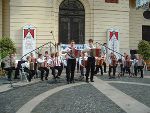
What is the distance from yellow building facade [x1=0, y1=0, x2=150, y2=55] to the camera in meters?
25.1

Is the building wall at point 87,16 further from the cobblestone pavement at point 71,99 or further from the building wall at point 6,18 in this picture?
the cobblestone pavement at point 71,99

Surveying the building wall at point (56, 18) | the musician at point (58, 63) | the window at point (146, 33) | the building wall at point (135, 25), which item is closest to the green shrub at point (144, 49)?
the building wall at point (56, 18)

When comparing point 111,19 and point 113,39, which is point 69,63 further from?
point 111,19

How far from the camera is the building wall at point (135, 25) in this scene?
3002 centimetres

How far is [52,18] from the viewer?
2566 cm

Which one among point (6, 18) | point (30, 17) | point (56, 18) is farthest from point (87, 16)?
point (6, 18)

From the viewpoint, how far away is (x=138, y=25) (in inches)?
1196

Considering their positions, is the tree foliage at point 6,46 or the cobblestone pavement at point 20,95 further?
the tree foliage at point 6,46

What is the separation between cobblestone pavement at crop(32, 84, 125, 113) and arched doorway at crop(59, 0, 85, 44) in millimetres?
13511

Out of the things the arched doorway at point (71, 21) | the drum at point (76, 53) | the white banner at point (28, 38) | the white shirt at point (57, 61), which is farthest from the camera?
the arched doorway at point (71, 21)

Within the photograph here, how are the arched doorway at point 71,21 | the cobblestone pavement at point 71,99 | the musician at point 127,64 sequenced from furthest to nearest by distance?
the arched doorway at point 71,21
the musician at point 127,64
the cobblestone pavement at point 71,99

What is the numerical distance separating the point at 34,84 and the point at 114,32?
1206 cm

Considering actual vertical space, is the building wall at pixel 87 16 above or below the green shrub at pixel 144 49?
above

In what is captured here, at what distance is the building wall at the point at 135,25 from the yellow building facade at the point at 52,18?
1.06 meters
